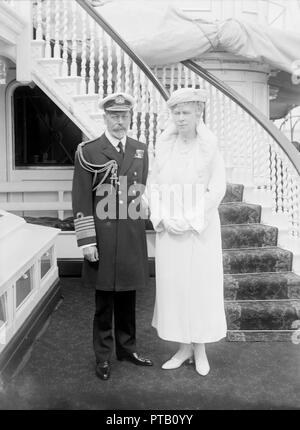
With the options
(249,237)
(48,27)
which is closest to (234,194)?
(249,237)

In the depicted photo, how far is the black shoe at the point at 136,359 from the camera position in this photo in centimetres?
336

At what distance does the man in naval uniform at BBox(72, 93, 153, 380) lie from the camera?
9.91 ft

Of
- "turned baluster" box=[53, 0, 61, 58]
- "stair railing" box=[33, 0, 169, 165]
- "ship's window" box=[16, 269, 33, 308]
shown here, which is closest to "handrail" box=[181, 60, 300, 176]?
"stair railing" box=[33, 0, 169, 165]

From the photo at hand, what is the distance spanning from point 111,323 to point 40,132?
13.6 feet

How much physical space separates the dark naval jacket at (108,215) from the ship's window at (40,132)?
3.69 m

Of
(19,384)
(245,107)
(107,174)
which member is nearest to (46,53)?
(245,107)

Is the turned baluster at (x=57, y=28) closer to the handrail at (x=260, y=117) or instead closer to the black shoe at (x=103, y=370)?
the handrail at (x=260, y=117)

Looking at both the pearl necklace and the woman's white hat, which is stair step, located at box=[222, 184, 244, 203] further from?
the woman's white hat

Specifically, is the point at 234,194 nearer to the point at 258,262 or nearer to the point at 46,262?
the point at 258,262

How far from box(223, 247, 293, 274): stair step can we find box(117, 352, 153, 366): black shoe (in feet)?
4.25

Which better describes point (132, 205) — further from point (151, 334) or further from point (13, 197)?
point (13, 197)

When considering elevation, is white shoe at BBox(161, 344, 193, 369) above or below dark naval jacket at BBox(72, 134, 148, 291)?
below

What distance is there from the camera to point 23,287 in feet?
12.4
